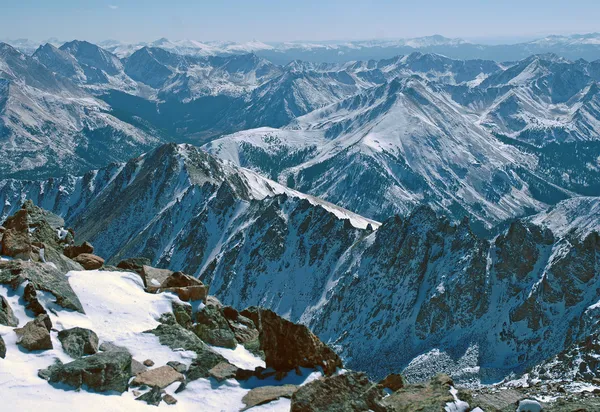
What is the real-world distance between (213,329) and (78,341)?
1423cm

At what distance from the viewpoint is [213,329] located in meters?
47.1

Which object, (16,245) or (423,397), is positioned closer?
(423,397)

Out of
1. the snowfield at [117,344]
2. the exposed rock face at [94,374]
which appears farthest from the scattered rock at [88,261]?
the exposed rock face at [94,374]

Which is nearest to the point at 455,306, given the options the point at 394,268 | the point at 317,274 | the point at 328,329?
the point at 394,268

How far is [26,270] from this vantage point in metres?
40.8

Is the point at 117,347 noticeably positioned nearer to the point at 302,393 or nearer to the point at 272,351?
the point at 272,351

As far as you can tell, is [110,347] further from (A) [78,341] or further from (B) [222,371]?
(B) [222,371]

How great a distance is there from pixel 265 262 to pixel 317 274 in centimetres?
1880

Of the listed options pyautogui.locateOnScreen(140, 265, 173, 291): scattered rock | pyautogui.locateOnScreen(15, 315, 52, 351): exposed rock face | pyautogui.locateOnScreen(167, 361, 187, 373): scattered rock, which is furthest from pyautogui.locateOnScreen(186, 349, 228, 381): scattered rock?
pyautogui.locateOnScreen(140, 265, 173, 291): scattered rock

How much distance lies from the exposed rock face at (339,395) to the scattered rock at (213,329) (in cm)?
1842

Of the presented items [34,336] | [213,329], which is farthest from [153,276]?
[34,336]

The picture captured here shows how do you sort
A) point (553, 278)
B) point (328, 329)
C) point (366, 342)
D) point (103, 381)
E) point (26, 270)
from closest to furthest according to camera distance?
1. point (103, 381)
2. point (26, 270)
3. point (553, 278)
4. point (366, 342)
5. point (328, 329)

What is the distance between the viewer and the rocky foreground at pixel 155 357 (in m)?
29.6

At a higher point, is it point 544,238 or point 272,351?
point 272,351
